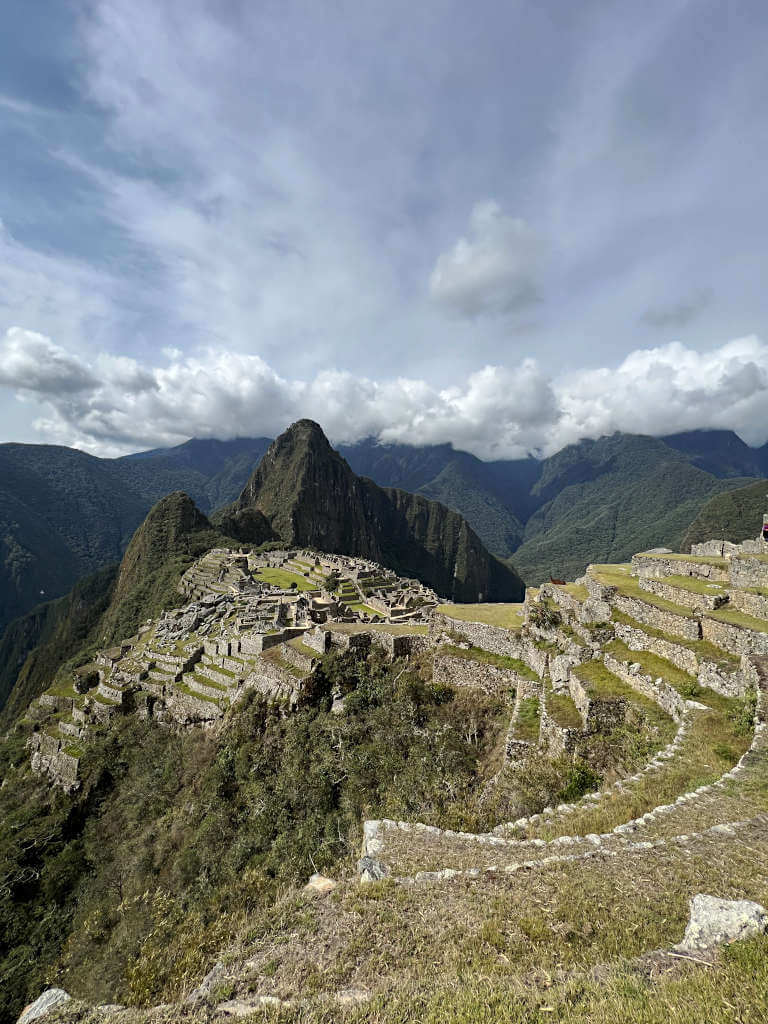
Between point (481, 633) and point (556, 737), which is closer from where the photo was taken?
point (556, 737)

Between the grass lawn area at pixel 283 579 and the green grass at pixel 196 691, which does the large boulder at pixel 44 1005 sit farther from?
the grass lawn area at pixel 283 579

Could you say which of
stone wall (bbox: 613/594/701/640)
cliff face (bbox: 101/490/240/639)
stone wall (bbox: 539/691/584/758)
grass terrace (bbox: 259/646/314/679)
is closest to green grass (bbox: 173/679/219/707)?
grass terrace (bbox: 259/646/314/679)

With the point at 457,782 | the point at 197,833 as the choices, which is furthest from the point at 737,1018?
the point at 197,833

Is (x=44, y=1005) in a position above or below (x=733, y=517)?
below

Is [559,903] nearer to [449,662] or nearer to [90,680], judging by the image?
[449,662]

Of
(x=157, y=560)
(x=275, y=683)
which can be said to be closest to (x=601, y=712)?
(x=275, y=683)

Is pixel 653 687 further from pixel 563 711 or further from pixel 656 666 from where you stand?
pixel 563 711
